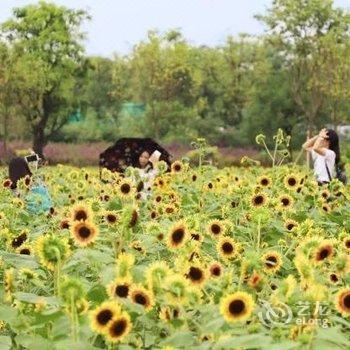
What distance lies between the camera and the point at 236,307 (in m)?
2.59

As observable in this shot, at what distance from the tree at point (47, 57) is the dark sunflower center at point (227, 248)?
29.3 metres

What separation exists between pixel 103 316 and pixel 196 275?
45 centimetres

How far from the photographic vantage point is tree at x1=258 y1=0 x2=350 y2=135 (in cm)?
3244

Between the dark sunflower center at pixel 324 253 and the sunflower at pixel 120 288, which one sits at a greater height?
the dark sunflower center at pixel 324 253

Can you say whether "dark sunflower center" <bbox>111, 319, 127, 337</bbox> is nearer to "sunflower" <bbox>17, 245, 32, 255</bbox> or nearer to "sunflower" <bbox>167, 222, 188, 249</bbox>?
"sunflower" <bbox>167, 222, 188, 249</bbox>

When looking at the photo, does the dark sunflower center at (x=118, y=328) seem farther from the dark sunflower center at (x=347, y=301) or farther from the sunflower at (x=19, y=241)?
the sunflower at (x=19, y=241)

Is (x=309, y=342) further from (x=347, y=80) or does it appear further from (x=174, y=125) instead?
(x=174, y=125)

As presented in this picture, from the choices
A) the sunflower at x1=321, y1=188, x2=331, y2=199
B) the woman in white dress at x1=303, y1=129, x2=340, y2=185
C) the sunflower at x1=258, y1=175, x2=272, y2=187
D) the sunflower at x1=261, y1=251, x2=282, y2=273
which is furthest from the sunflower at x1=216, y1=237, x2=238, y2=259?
the woman in white dress at x1=303, y1=129, x2=340, y2=185

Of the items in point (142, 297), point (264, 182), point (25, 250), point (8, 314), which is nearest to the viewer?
point (142, 297)

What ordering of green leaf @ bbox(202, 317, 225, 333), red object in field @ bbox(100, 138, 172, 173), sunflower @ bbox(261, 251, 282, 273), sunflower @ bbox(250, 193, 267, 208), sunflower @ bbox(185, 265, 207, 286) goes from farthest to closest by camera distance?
1. red object in field @ bbox(100, 138, 172, 173)
2. sunflower @ bbox(250, 193, 267, 208)
3. sunflower @ bbox(261, 251, 282, 273)
4. sunflower @ bbox(185, 265, 207, 286)
5. green leaf @ bbox(202, 317, 225, 333)

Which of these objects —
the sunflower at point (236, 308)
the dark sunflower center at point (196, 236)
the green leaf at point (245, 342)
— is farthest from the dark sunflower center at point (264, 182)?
the green leaf at point (245, 342)

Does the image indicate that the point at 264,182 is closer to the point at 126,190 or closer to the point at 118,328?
the point at 126,190

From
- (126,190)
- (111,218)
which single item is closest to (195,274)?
(111,218)

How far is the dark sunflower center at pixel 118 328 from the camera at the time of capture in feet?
8.50
